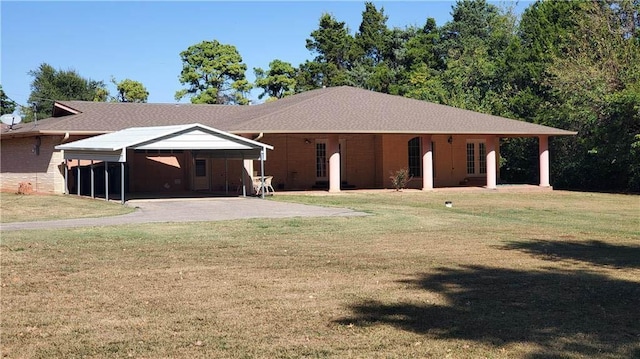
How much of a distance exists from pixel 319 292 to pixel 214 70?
2223 inches

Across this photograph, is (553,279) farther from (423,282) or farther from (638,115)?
(638,115)

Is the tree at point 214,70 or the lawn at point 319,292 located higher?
the tree at point 214,70

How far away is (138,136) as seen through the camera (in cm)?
2409

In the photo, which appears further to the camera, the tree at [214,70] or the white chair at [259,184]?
the tree at [214,70]

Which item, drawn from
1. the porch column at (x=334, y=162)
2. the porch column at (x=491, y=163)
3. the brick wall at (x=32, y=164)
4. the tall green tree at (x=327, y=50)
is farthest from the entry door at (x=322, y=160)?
the tall green tree at (x=327, y=50)

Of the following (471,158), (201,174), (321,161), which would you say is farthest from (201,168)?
(471,158)

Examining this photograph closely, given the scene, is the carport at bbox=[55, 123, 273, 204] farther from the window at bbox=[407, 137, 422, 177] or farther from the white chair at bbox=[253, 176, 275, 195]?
the window at bbox=[407, 137, 422, 177]

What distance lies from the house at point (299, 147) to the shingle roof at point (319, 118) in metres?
0.05

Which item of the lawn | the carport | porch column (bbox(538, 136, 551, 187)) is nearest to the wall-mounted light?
the carport

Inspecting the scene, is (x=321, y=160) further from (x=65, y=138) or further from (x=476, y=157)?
(x=65, y=138)

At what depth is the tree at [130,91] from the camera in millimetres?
66812

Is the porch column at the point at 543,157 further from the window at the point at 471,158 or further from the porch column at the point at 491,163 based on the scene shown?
the window at the point at 471,158

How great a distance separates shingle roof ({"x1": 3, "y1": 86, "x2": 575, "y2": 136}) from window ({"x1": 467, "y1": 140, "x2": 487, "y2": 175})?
5.53 ft

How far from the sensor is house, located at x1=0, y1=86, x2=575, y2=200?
91.5ft
